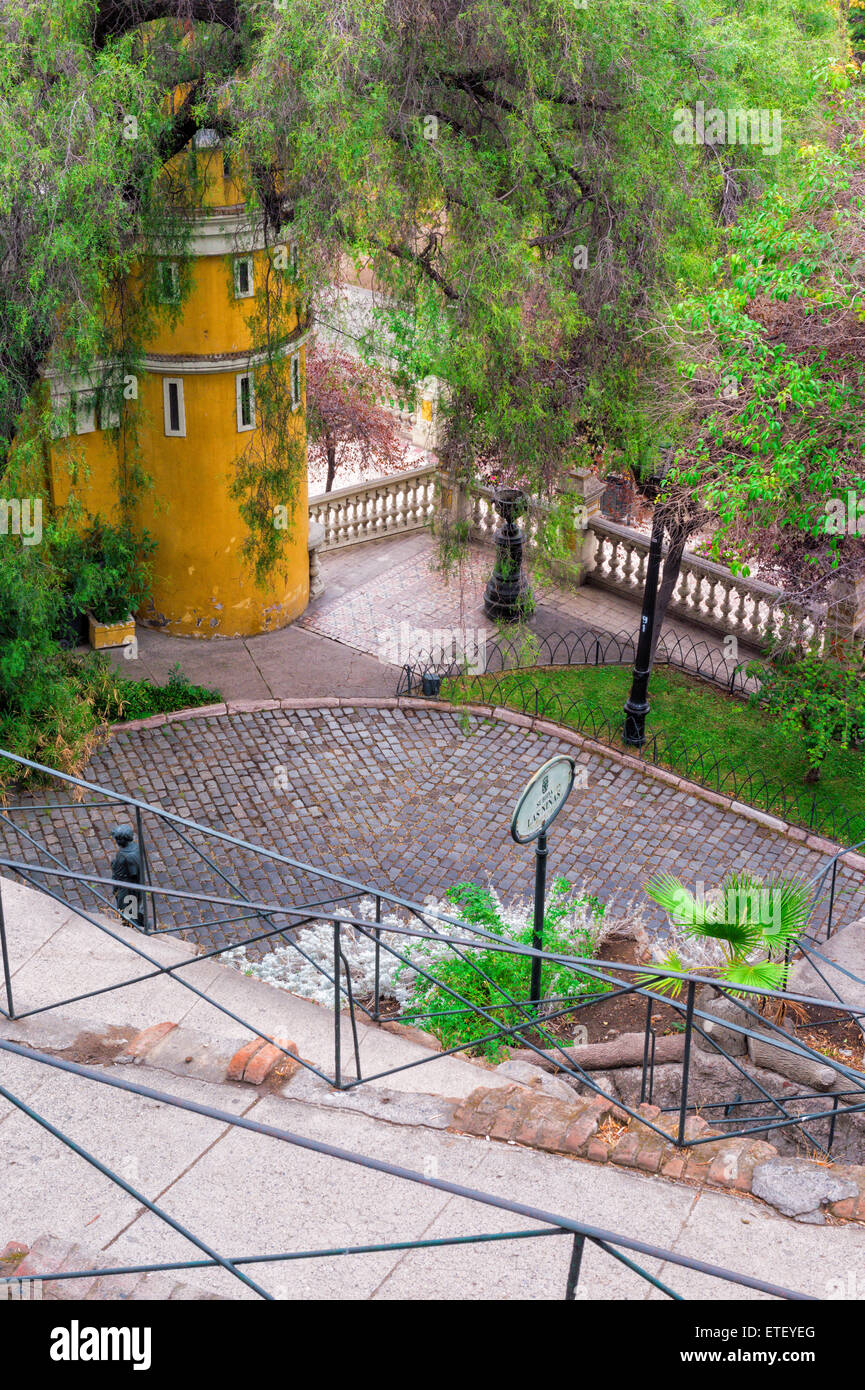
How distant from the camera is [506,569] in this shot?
1723 cm

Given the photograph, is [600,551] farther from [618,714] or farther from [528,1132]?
[528,1132]

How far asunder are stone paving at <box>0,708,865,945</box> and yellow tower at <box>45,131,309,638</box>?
2.18 meters

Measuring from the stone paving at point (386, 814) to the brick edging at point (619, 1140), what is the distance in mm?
4614

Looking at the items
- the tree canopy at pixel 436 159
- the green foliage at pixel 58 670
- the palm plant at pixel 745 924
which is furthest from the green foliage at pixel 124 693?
the palm plant at pixel 745 924

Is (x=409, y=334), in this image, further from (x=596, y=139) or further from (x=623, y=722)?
(x=623, y=722)

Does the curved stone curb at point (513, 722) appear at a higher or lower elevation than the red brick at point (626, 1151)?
lower

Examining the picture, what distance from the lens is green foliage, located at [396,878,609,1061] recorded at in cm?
1056

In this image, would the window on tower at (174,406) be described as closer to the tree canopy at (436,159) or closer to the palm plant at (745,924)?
the tree canopy at (436,159)

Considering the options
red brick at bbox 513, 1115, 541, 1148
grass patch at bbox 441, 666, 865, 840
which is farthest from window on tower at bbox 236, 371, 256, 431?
red brick at bbox 513, 1115, 541, 1148

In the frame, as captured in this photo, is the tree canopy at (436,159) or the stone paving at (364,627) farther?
the stone paving at (364,627)

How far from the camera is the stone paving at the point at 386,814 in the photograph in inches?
527

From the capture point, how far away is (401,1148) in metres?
8.16

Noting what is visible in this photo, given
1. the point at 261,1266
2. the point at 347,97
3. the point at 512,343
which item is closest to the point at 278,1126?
the point at 261,1266

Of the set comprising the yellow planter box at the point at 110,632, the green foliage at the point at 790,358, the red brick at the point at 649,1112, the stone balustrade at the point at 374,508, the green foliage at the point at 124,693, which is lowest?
the red brick at the point at 649,1112
